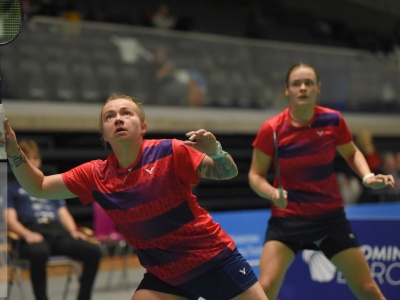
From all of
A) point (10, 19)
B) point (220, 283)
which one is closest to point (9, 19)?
point (10, 19)

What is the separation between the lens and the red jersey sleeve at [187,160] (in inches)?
136

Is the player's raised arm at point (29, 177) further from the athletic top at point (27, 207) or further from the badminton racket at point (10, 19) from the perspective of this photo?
the athletic top at point (27, 207)

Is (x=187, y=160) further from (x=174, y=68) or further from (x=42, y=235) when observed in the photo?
(x=174, y=68)

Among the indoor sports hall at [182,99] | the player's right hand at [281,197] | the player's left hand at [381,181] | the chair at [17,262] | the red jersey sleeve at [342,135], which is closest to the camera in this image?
the player's right hand at [281,197]

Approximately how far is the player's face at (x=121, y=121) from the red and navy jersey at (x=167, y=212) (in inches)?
4.8

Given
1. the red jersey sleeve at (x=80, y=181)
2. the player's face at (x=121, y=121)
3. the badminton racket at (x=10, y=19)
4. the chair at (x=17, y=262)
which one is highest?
the badminton racket at (x=10, y=19)

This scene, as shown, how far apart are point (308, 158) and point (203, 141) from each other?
1.59 metres

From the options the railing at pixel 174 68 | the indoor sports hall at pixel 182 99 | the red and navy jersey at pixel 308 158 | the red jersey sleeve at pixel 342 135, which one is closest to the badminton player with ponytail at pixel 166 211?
the red and navy jersey at pixel 308 158

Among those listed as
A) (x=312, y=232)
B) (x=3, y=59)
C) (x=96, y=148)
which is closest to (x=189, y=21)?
(x=96, y=148)

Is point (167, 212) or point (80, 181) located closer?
point (167, 212)

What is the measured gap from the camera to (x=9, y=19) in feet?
12.0

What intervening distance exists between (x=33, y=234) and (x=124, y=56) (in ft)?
14.7

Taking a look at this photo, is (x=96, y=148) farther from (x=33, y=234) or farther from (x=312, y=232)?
(x=312, y=232)

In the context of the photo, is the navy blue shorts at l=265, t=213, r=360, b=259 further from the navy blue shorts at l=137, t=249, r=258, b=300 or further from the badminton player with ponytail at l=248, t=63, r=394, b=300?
the navy blue shorts at l=137, t=249, r=258, b=300
